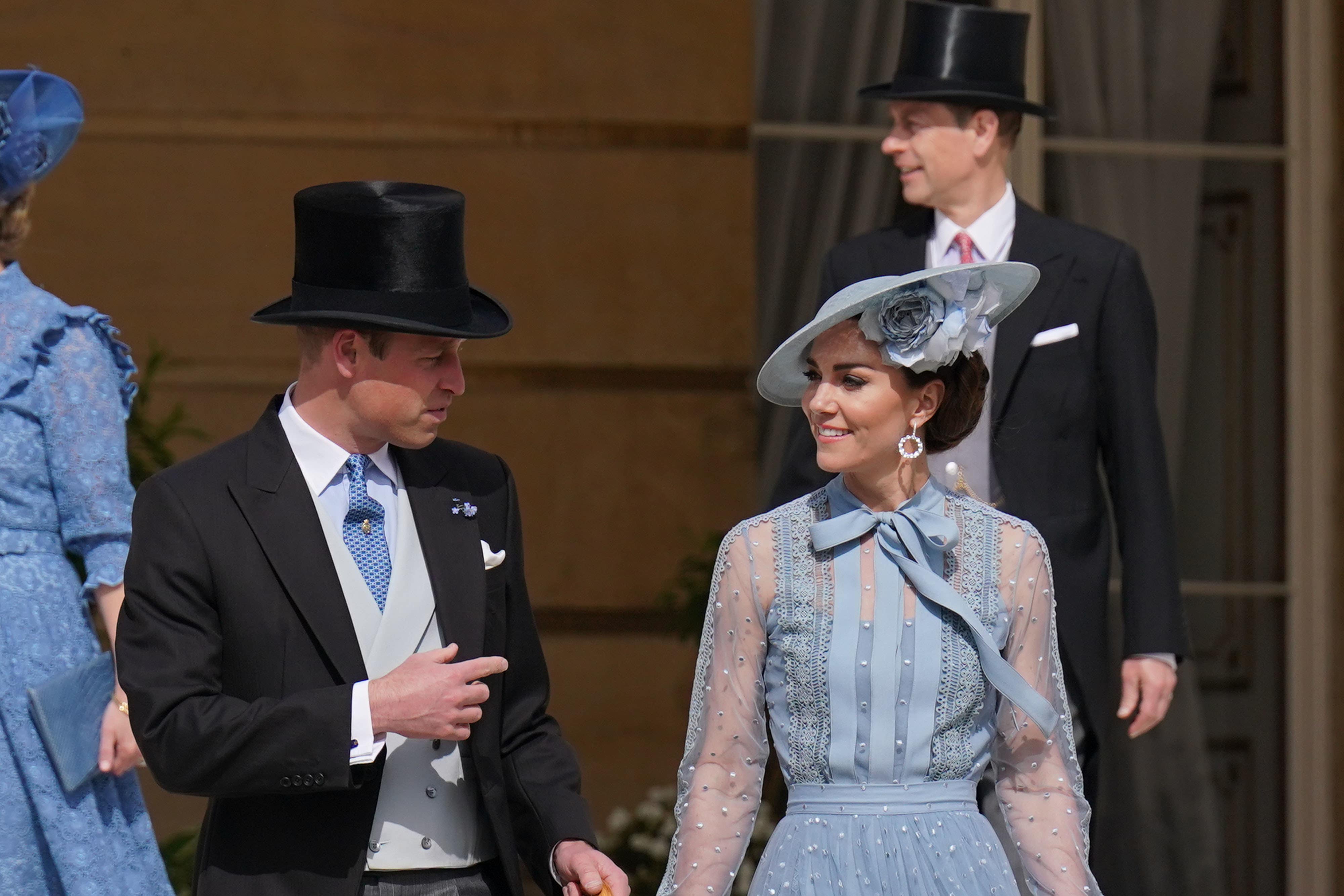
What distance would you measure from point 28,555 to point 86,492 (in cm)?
15

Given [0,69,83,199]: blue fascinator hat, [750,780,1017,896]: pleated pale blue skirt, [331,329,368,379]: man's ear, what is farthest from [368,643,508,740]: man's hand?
[0,69,83,199]: blue fascinator hat

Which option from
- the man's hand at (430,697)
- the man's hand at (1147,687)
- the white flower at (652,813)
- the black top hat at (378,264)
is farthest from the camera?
the white flower at (652,813)

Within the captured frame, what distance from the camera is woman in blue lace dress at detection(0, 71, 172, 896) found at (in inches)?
139

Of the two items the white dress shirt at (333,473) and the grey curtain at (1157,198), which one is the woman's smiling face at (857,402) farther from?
the grey curtain at (1157,198)

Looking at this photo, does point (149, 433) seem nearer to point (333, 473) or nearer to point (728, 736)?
point (333, 473)

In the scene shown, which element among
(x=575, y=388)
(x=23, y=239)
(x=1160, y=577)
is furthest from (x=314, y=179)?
(x=1160, y=577)

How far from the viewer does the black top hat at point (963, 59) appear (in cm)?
450

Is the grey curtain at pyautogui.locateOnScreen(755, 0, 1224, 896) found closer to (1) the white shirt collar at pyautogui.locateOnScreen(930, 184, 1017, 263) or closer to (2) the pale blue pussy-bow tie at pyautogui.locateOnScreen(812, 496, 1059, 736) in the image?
(1) the white shirt collar at pyautogui.locateOnScreen(930, 184, 1017, 263)

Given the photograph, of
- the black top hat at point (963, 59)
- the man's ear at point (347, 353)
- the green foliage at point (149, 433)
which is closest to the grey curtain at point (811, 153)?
the black top hat at point (963, 59)

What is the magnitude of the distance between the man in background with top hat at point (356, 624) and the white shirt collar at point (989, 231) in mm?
1485

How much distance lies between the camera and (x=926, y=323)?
3.20 m

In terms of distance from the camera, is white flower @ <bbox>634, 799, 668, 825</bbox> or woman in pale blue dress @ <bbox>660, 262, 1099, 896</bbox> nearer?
woman in pale blue dress @ <bbox>660, 262, 1099, 896</bbox>

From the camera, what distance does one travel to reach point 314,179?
19.2 feet

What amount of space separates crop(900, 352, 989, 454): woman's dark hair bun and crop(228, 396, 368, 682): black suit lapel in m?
0.93
